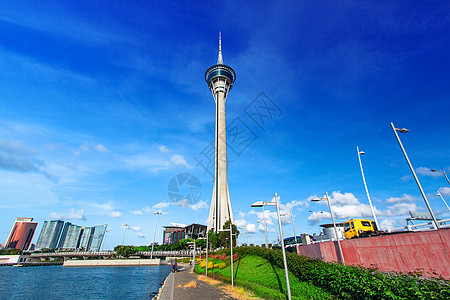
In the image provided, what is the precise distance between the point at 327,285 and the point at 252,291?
6.09 m

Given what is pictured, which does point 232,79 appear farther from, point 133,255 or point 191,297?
point 133,255

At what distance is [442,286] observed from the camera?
6.80 metres

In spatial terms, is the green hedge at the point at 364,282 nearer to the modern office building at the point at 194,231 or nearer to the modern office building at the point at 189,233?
the modern office building at the point at 189,233

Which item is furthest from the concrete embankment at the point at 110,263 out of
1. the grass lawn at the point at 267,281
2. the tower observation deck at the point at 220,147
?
the grass lawn at the point at 267,281

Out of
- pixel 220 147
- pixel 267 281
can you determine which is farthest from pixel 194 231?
pixel 267 281

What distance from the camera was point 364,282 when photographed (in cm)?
910

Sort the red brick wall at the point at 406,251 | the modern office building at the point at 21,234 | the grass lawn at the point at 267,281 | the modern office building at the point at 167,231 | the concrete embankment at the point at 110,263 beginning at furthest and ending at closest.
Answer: the modern office building at the point at 21,234
the modern office building at the point at 167,231
the concrete embankment at the point at 110,263
the grass lawn at the point at 267,281
the red brick wall at the point at 406,251

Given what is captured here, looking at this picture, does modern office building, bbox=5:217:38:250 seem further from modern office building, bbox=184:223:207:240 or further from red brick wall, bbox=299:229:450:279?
red brick wall, bbox=299:229:450:279

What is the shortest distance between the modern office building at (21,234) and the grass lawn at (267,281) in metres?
239

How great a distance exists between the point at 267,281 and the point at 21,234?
250 m

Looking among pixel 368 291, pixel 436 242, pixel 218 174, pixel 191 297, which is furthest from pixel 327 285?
pixel 218 174

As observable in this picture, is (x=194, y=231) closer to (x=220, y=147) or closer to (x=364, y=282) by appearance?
(x=220, y=147)

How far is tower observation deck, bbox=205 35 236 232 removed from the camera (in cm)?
7150

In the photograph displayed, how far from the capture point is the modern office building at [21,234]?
176738 millimetres
